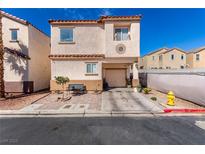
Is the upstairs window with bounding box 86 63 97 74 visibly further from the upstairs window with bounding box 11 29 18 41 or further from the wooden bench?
the upstairs window with bounding box 11 29 18 41

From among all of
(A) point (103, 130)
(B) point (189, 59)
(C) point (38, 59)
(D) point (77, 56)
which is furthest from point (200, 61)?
(A) point (103, 130)

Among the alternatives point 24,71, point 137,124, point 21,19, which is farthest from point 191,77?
point 21,19

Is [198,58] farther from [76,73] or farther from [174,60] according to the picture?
[76,73]

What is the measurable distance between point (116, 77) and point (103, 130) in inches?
494

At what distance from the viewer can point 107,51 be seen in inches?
527

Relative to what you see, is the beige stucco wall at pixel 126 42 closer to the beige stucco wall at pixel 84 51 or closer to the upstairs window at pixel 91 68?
the beige stucco wall at pixel 84 51

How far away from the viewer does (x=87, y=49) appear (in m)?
13.9

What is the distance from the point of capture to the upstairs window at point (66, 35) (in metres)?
13.9

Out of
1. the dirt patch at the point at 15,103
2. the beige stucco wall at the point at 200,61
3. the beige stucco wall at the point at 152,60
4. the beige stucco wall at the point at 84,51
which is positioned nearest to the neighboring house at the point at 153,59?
the beige stucco wall at the point at 152,60
